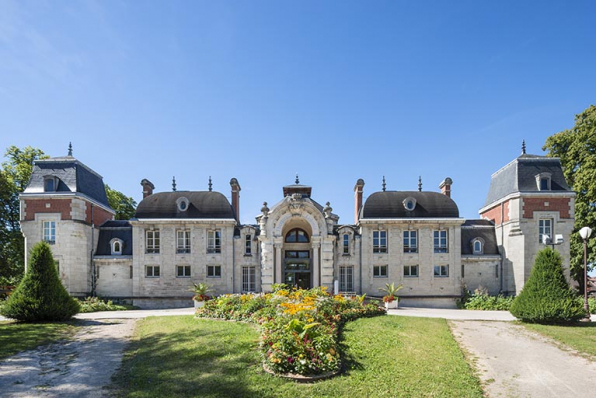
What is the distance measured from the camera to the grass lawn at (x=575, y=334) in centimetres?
1227

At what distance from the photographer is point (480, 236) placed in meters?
28.2

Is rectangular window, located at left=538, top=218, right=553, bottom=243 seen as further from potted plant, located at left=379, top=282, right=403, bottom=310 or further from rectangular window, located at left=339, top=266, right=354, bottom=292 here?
rectangular window, located at left=339, top=266, right=354, bottom=292

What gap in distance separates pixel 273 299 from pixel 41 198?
21185mm

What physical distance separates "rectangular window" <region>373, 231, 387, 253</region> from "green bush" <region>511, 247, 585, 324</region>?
11247 mm

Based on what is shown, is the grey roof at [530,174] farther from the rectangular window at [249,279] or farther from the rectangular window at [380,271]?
the rectangular window at [249,279]

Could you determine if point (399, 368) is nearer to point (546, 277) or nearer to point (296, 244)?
point (546, 277)

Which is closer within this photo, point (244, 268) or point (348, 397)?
point (348, 397)

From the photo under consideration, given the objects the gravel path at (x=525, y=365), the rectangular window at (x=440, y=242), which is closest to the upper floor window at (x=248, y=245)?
the rectangular window at (x=440, y=242)

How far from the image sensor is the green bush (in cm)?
1596

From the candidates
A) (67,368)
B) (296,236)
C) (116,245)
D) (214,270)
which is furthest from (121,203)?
(67,368)

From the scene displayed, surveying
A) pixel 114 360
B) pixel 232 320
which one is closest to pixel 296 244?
pixel 232 320

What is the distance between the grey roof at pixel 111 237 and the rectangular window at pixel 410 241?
2229 centimetres

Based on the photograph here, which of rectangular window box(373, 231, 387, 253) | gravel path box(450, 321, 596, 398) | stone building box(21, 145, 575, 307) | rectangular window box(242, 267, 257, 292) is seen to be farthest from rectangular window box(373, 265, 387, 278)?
gravel path box(450, 321, 596, 398)

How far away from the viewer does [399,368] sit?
9453 millimetres
